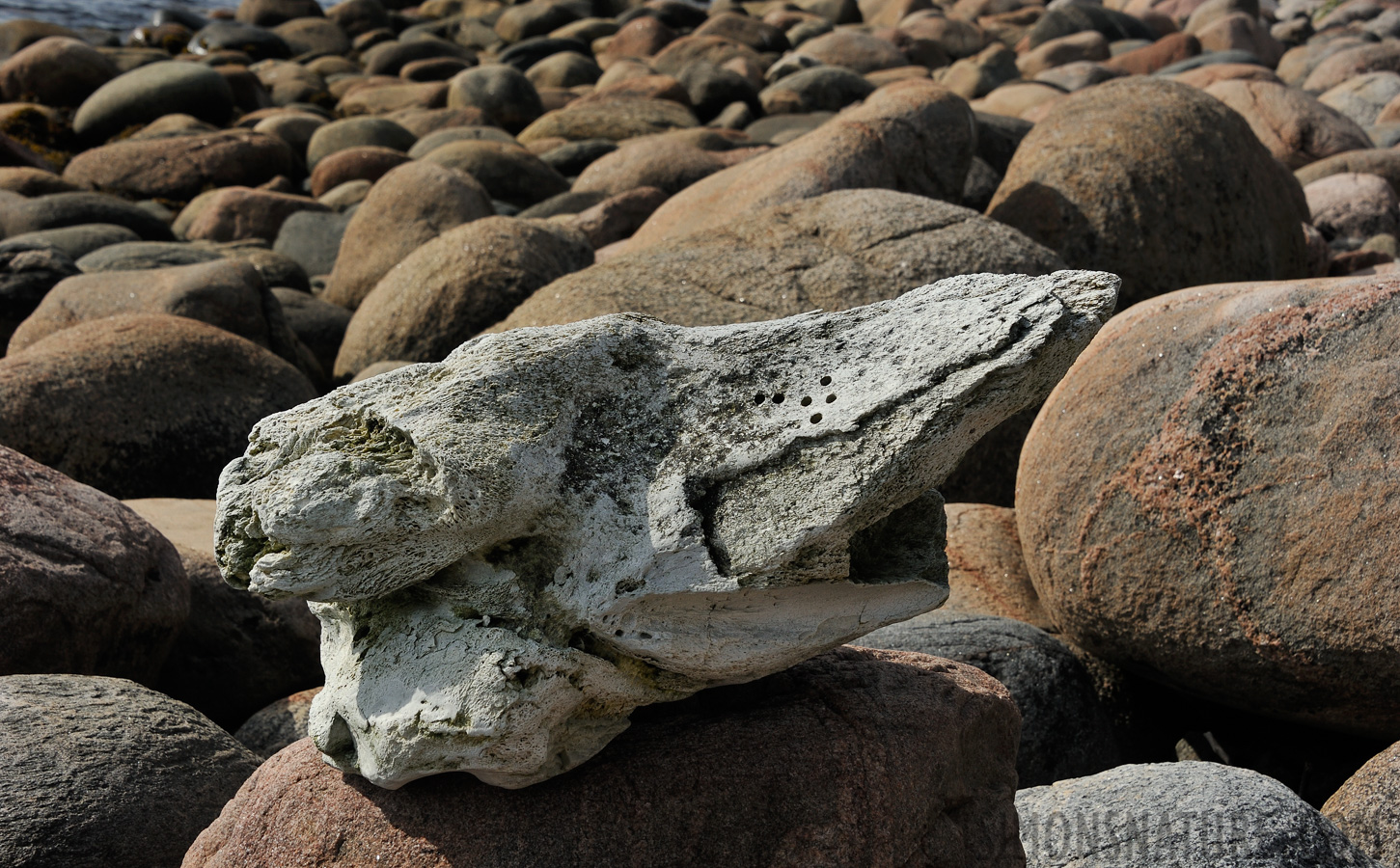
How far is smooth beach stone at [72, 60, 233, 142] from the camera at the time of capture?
17.8 meters

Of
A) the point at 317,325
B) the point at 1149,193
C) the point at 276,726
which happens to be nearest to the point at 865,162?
the point at 1149,193

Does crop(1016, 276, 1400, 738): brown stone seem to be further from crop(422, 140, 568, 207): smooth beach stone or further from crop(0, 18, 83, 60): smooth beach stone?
crop(0, 18, 83, 60): smooth beach stone

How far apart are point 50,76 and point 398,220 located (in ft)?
42.0

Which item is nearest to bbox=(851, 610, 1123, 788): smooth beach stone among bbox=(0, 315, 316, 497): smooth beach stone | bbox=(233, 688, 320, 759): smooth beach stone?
bbox=(233, 688, 320, 759): smooth beach stone

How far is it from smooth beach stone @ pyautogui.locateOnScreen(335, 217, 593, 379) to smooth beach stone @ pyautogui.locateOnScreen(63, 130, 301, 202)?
8.79m

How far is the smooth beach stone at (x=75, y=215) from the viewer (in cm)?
1193

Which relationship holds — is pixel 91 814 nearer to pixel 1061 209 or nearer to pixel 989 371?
pixel 989 371

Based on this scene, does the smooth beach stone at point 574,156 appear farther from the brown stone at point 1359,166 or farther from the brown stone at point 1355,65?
the brown stone at point 1355,65

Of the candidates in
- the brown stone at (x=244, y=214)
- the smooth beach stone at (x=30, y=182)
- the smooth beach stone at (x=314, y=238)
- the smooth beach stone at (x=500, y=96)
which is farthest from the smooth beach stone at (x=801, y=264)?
the smooth beach stone at (x=500, y=96)

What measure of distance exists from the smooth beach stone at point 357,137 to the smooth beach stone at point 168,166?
996 mm

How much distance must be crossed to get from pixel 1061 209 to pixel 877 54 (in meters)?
15.4

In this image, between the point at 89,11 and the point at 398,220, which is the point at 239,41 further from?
the point at 398,220

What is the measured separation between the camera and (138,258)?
1010cm

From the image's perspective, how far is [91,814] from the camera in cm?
333
